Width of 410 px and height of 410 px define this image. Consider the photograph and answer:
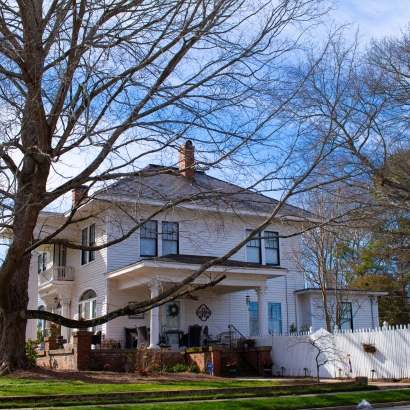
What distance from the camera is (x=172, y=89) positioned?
9.26 metres

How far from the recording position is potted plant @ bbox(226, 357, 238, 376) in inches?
820

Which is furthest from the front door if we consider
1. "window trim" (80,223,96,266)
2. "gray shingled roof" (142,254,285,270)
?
"window trim" (80,223,96,266)

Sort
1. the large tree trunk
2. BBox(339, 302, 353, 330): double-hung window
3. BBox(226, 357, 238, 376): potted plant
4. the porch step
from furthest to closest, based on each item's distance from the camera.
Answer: BBox(339, 302, 353, 330): double-hung window → the porch step → BBox(226, 357, 238, 376): potted plant → the large tree trunk

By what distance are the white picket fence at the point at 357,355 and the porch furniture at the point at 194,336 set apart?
8.98 ft

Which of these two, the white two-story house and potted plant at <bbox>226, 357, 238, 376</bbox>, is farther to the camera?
the white two-story house

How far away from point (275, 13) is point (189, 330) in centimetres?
1610

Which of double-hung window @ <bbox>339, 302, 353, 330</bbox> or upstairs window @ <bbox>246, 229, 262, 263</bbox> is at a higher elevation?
upstairs window @ <bbox>246, 229, 262, 263</bbox>

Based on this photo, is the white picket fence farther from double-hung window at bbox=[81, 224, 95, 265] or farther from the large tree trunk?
the large tree trunk

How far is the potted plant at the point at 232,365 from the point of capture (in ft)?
68.4

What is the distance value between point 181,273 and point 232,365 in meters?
3.96

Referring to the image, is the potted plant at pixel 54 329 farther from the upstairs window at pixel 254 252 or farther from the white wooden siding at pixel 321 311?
the white wooden siding at pixel 321 311

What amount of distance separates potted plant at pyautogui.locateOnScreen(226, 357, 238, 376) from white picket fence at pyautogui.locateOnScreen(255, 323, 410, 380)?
159 centimetres

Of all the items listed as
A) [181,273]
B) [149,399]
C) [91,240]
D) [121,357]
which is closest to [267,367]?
[181,273]

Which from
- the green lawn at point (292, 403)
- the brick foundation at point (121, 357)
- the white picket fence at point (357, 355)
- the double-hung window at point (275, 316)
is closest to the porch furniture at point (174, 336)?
the brick foundation at point (121, 357)
